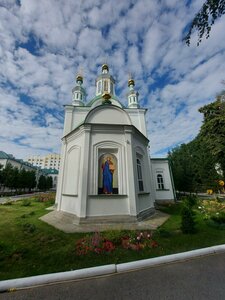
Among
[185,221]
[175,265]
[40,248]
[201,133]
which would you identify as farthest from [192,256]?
[201,133]

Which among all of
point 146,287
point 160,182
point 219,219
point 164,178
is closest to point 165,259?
point 146,287

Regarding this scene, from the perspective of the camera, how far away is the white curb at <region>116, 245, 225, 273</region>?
3583mm

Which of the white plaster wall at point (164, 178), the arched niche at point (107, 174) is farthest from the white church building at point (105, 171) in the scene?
the white plaster wall at point (164, 178)

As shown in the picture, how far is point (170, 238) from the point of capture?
544 centimetres

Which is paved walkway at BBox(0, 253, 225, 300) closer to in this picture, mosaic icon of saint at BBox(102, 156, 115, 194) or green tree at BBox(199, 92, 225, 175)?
mosaic icon of saint at BBox(102, 156, 115, 194)

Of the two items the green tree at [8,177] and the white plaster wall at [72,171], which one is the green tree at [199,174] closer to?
the white plaster wall at [72,171]

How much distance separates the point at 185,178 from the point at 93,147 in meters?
22.6

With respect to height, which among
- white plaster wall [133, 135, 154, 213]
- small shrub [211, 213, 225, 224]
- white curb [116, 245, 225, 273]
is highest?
white plaster wall [133, 135, 154, 213]

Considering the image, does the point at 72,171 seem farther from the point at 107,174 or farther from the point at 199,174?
the point at 199,174

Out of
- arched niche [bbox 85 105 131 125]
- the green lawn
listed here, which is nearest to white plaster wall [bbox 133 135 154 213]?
arched niche [bbox 85 105 131 125]

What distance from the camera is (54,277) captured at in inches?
123

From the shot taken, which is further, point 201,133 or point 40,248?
point 201,133

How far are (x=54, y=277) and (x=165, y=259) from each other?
2.81 metres

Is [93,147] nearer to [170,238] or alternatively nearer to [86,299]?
[170,238]
